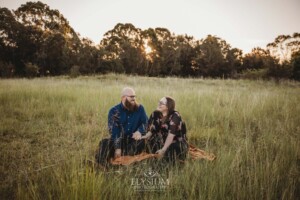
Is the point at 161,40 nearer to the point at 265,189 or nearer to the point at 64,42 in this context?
the point at 64,42

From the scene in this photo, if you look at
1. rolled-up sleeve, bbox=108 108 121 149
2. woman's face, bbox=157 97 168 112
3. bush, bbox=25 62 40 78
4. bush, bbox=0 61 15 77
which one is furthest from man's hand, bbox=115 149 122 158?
bush, bbox=25 62 40 78

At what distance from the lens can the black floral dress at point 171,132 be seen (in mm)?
3207

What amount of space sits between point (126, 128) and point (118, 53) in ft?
82.6

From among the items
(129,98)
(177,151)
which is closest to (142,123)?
(129,98)

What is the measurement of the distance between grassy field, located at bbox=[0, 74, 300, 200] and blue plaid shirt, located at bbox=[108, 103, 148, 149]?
0.55 m

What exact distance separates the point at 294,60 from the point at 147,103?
21.9 meters

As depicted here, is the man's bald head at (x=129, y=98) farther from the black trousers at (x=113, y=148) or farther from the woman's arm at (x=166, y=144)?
the woman's arm at (x=166, y=144)

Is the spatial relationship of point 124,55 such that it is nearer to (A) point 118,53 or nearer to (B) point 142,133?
(A) point 118,53

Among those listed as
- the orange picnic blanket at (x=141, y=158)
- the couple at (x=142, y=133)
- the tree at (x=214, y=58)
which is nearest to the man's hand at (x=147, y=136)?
the couple at (x=142, y=133)

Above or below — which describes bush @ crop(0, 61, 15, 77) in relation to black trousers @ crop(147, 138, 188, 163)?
above

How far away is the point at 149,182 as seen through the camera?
236cm

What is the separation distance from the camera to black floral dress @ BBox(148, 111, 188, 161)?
126 inches

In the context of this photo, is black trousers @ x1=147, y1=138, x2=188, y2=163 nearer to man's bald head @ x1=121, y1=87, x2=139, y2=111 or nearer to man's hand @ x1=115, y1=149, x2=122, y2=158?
man's hand @ x1=115, y1=149, x2=122, y2=158

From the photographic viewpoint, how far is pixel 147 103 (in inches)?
241
